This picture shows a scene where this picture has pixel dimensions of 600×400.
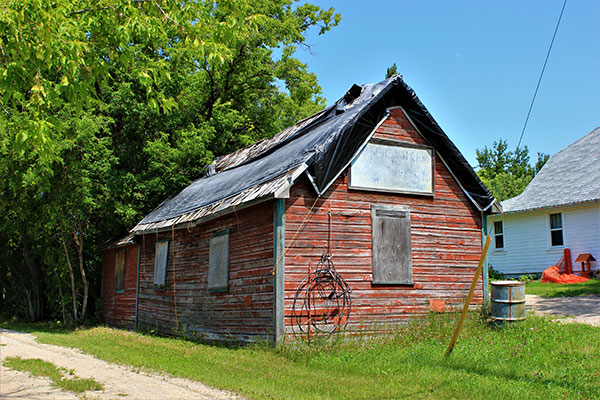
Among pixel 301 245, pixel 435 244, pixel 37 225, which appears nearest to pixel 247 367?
pixel 301 245

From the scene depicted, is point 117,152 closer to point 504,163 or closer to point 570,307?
point 570,307

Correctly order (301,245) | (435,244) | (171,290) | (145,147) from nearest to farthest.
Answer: (301,245) → (435,244) → (171,290) → (145,147)

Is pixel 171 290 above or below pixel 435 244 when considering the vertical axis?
below

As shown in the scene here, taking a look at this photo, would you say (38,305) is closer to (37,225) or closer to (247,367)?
(37,225)

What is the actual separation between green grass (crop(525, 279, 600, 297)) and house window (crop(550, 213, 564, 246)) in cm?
344

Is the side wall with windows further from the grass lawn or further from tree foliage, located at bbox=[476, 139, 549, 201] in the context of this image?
tree foliage, located at bbox=[476, 139, 549, 201]

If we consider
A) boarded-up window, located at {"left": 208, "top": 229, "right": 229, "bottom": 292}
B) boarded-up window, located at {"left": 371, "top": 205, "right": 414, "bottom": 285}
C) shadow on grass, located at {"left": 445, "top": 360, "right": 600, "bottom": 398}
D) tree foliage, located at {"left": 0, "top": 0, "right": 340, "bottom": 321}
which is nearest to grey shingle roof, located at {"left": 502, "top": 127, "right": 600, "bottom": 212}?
tree foliage, located at {"left": 0, "top": 0, "right": 340, "bottom": 321}

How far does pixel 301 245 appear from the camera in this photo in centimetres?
1129

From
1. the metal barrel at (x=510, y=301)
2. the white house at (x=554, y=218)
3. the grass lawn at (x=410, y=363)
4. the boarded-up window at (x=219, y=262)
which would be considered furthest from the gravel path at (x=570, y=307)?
the boarded-up window at (x=219, y=262)

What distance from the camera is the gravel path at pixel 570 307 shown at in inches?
526

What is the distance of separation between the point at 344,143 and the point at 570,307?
8.12 metres

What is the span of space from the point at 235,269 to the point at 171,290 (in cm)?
385

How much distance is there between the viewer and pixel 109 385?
314 inches

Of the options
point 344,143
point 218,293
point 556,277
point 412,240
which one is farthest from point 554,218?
point 218,293
